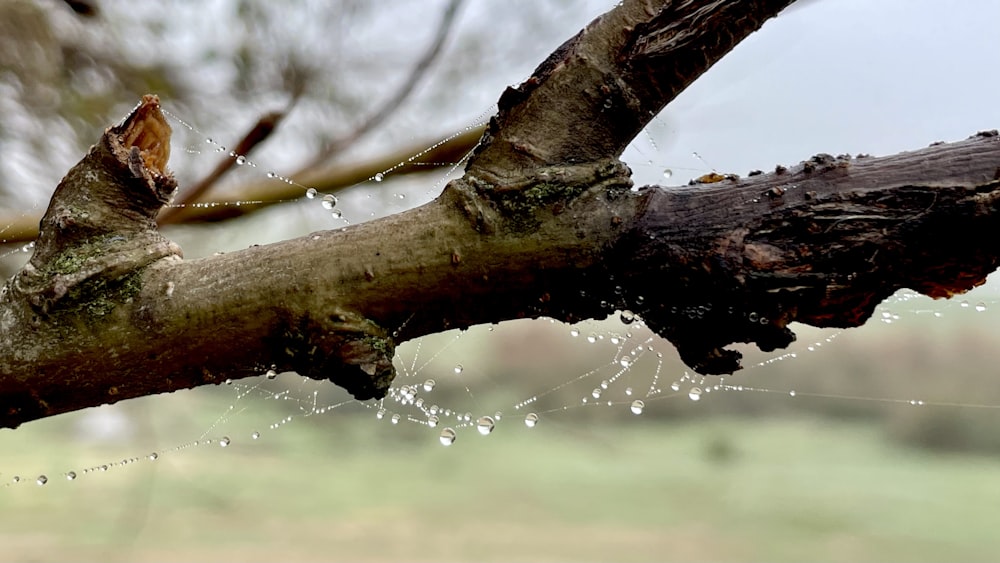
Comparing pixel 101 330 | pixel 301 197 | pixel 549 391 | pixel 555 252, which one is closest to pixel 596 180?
pixel 555 252

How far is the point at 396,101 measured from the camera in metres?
0.85

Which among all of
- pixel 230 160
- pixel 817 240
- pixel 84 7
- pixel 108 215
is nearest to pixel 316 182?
pixel 230 160

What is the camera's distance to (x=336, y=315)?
292 mm

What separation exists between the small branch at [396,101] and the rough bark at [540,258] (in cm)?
53

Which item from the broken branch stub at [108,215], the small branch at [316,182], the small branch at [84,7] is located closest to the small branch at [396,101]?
the small branch at [316,182]

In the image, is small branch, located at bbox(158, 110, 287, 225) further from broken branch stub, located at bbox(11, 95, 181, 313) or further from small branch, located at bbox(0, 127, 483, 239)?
broken branch stub, located at bbox(11, 95, 181, 313)

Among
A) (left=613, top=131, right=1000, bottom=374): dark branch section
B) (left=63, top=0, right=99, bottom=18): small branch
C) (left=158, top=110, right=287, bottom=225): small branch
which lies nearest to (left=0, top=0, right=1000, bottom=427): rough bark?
(left=613, top=131, right=1000, bottom=374): dark branch section

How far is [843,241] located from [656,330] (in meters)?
0.08

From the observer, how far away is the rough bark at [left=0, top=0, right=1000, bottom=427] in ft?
0.85

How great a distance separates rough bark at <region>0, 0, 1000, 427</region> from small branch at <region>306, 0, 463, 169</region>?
1.73 ft

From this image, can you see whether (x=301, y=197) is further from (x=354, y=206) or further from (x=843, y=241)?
(x=843, y=241)

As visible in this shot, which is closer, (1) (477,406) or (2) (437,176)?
(1) (477,406)

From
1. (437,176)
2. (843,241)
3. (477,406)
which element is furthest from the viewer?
(437,176)

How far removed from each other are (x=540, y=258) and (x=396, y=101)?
24.4 inches
